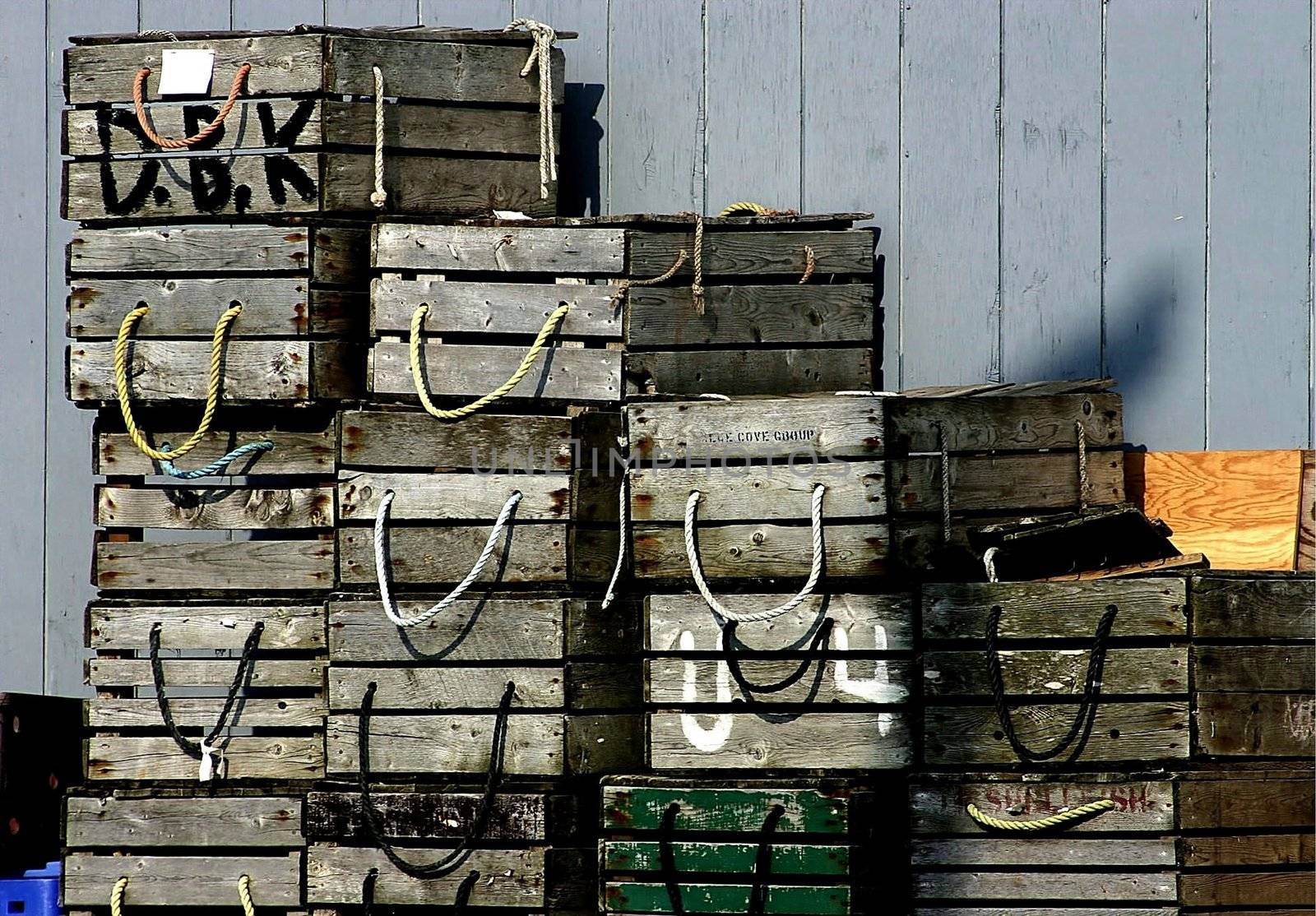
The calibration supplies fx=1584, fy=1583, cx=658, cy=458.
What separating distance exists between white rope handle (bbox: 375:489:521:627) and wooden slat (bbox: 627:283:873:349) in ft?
2.21

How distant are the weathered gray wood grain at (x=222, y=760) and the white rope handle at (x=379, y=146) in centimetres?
160

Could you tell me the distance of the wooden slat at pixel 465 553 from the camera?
441 centimetres

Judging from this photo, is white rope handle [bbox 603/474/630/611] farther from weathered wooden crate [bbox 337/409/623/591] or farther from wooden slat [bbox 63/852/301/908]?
wooden slat [bbox 63/852/301/908]

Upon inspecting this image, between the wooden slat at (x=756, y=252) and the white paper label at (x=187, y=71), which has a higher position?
the white paper label at (x=187, y=71)

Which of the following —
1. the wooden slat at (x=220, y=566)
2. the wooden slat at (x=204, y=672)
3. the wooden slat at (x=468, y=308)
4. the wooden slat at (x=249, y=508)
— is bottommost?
the wooden slat at (x=204, y=672)

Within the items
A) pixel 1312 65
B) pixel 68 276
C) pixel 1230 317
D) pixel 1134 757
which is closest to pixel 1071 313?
pixel 1230 317

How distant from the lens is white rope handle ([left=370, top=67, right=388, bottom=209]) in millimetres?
4727

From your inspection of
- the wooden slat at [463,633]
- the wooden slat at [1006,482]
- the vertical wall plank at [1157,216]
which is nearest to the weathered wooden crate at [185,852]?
the wooden slat at [463,633]

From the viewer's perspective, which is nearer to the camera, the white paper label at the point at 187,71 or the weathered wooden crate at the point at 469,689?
the weathered wooden crate at the point at 469,689

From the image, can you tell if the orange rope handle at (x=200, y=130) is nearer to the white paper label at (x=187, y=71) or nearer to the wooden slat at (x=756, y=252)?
the white paper label at (x=187, y=71)

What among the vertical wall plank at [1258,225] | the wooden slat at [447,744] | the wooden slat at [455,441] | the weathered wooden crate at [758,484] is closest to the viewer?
the weathered wooden crate at [758,484]

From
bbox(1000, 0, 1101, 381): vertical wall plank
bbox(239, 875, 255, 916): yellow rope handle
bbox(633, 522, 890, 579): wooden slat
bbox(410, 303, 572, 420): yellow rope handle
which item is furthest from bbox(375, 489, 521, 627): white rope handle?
bbox(1000, 0, 1101, 381): vertical wall plank

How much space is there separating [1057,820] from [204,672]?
2474 mm

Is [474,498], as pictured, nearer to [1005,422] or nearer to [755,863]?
[755,863]
